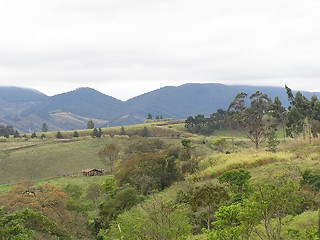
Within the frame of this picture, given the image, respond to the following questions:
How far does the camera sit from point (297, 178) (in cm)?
2972

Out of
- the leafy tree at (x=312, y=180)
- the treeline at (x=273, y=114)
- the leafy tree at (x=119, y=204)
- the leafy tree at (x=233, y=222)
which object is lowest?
the leafy tree at (x=119, y=204)

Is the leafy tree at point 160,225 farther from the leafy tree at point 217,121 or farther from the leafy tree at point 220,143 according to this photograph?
the leafy tree at point 217,121

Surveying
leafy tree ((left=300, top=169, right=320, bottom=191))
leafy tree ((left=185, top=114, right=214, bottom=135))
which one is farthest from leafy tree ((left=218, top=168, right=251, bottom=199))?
leafy tree ((left=185, top=114, right=214, bottom=135))

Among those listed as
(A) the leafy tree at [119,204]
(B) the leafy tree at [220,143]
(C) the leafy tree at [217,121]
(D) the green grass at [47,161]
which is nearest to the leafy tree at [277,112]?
(B) the leafy tree at [220,143]

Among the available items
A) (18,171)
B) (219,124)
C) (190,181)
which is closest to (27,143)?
(18,171)

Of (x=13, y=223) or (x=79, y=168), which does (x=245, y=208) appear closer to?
(x=13, y=223)

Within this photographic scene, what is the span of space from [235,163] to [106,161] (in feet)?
150

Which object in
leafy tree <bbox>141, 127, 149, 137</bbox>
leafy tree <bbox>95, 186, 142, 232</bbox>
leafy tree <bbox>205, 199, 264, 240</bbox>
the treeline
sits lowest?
leafy tree <bbox>95, 186, 142, 232</bbox>

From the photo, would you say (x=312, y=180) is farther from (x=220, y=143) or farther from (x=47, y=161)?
(x=47, y=161)

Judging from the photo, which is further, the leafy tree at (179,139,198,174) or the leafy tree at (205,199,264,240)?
the leafy tree at (179,139,198,174)

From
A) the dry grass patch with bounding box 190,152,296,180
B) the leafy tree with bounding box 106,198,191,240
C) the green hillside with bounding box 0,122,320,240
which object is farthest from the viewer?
the dry grass patch with bounding box 190,152,296,180

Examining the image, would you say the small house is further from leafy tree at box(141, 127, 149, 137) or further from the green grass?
leafy tree at box(141, 127, 149, 137)

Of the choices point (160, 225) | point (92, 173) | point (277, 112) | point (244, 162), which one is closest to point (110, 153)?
point (92, 173)

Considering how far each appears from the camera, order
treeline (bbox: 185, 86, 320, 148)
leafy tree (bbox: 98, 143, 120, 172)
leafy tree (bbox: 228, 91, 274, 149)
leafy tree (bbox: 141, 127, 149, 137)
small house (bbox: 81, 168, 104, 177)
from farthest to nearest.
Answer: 1. leafy tree (bbox: 141, 127, 149, 137)
2. small house (bbox: 81, 168, 104, 177)
3. leafy tree (bbox: 98, 143, 120, 172)
4. leafy tree (bbox: 228, 91, 274, 149)
5. treeline (bbox: 185, 86, 320, 148)
